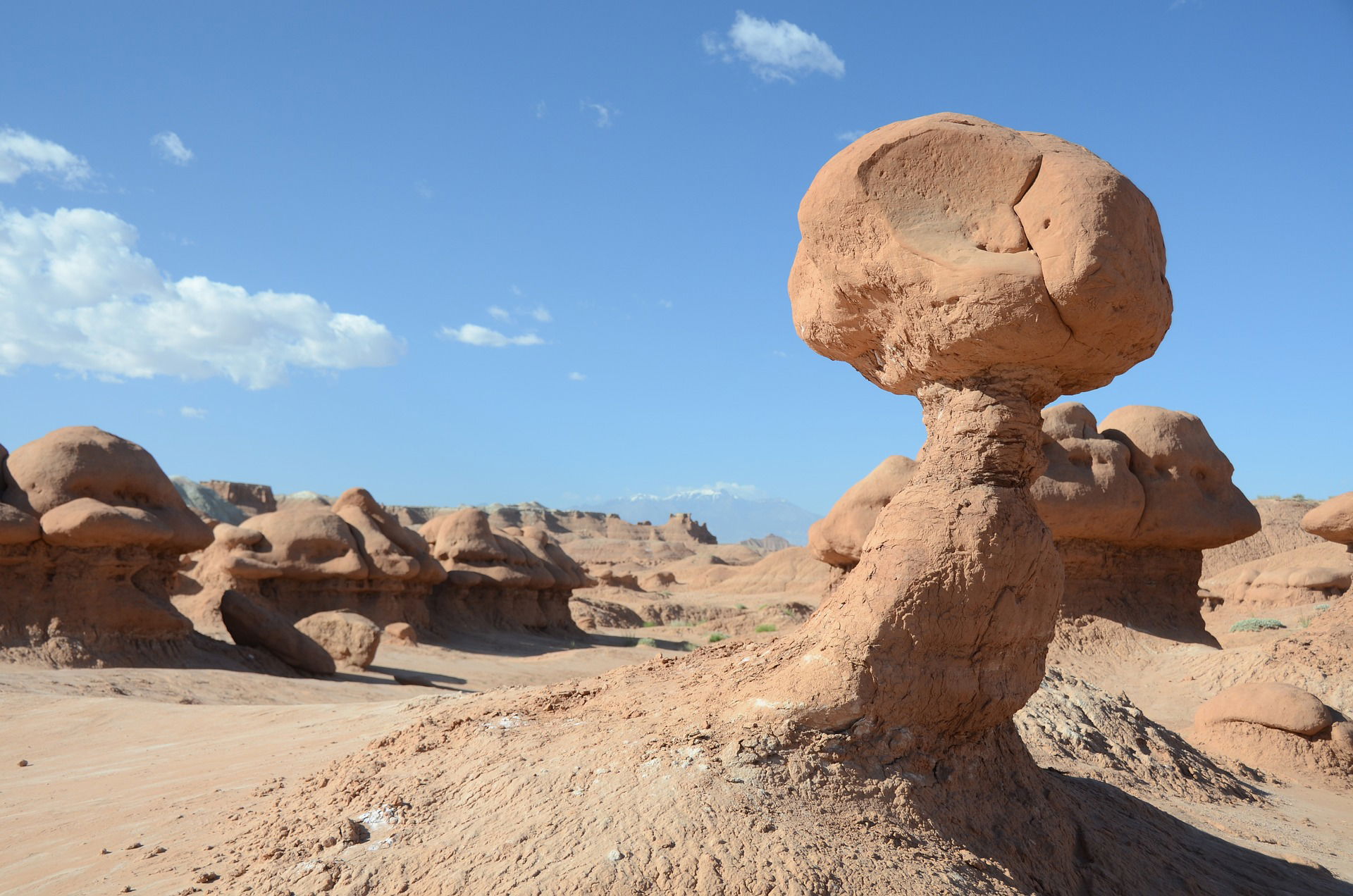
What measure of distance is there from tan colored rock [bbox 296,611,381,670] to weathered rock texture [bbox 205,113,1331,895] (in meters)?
8.76

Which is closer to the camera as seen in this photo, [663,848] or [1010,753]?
[663,848]

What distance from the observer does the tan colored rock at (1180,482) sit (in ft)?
38.0

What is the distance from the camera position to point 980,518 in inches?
154

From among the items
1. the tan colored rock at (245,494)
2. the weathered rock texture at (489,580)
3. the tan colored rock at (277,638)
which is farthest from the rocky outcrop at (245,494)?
the tan colored rock at (277,638)

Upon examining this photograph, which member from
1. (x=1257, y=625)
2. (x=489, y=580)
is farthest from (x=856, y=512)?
(x=489, y=580)

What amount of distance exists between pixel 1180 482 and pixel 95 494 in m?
12.3

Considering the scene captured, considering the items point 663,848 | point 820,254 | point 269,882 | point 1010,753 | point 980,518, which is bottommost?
→ point 269,882

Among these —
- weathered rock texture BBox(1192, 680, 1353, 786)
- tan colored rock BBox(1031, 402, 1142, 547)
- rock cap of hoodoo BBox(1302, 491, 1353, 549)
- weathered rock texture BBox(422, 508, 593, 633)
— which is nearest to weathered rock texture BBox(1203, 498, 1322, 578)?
rock cap of hoodoo BBox(1302, 491, 1353, 549)

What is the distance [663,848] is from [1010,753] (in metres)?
1.97

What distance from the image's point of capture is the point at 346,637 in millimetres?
12953

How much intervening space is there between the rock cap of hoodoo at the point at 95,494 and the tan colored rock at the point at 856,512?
748cm

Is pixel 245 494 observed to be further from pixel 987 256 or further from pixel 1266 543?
pixel 987 256

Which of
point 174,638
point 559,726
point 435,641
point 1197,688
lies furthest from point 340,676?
point 1197,688

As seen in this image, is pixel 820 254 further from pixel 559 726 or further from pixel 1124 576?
pixel 1124 576
